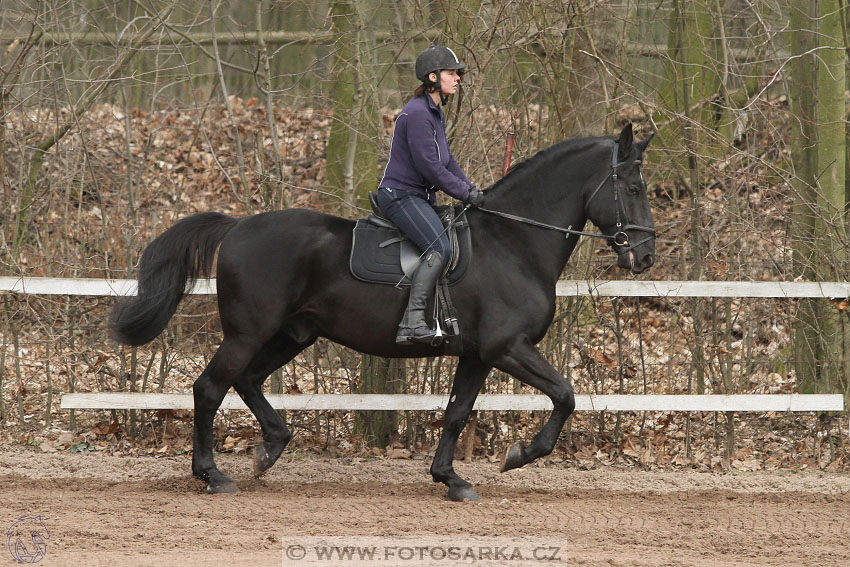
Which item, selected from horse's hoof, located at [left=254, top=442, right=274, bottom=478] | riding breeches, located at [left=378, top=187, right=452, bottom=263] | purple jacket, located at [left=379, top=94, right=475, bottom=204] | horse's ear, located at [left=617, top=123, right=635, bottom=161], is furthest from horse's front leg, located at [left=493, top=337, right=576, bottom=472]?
horse's hoof, located at [left=254, top=442, right=274, bottom=478]

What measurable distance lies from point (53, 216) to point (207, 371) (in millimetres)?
6299

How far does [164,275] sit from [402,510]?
2.48m

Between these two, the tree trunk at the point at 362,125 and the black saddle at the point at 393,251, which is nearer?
the black saddle at the point at 393,251

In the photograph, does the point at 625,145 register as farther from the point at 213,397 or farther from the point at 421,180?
the point at 213,397

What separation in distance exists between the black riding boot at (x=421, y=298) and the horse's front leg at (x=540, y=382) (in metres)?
0.56

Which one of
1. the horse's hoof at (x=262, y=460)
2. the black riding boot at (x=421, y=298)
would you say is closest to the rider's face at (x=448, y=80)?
the black riding boot at (x=421, y=298)

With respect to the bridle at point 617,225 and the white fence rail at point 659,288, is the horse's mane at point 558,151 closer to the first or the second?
the bridle at point 617,225

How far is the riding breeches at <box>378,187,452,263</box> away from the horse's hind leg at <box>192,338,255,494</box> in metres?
1.41

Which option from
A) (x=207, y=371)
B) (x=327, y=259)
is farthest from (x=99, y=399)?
(x=327, y=259)

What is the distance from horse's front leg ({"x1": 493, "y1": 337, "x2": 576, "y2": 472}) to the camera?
6.16 meters

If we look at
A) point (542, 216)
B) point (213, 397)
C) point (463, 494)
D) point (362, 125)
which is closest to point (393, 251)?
point (542, 216)

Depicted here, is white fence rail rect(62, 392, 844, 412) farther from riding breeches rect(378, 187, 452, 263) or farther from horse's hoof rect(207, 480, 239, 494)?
riding breeches rect(378, 187, 452, 263)

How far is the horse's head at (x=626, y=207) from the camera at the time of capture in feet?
20.4

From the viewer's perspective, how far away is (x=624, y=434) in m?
7.94
